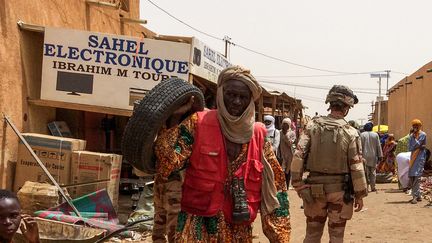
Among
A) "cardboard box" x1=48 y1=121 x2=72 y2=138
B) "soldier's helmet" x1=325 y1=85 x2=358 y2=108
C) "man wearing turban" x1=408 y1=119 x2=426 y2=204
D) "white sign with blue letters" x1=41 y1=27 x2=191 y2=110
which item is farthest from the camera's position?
"man wearing turban" x1=408 y1=119 x2=426 y2=204

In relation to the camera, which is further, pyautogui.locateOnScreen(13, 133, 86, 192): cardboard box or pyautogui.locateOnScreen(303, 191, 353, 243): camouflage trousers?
pyautogui.locateOnScreen(13, 133, 86, 192): cardboard box

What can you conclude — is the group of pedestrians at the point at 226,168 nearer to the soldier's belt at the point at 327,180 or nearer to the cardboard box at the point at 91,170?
the soldier's belt at the point at 327,180

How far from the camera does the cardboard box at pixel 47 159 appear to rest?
23.8 ft

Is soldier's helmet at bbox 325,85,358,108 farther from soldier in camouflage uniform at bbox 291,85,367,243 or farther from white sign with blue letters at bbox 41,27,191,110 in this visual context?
white sign with blue letters at bbox 41,27,191,110

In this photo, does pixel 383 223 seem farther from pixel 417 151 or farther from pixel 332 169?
pixel 332 169

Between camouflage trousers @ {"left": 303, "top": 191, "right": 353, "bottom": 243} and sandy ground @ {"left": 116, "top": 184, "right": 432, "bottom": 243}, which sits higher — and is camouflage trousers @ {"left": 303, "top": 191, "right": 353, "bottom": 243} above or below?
above

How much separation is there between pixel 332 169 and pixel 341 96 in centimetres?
66

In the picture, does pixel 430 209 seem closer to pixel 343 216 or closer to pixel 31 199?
pixel 343 216

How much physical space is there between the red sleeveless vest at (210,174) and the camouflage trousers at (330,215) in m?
2.11

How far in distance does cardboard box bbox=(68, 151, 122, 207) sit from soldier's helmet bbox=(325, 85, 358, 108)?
326 centimetres

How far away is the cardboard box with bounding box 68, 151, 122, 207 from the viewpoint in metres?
7.20

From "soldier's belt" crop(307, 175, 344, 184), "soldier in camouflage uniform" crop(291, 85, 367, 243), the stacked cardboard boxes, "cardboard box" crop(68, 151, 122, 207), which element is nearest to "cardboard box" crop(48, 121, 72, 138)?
the stacked cardboard boxes

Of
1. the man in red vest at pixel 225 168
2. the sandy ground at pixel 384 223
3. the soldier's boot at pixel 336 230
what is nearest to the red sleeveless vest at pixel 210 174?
the man in red vest at pixel 225 168

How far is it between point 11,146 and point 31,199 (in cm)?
115
